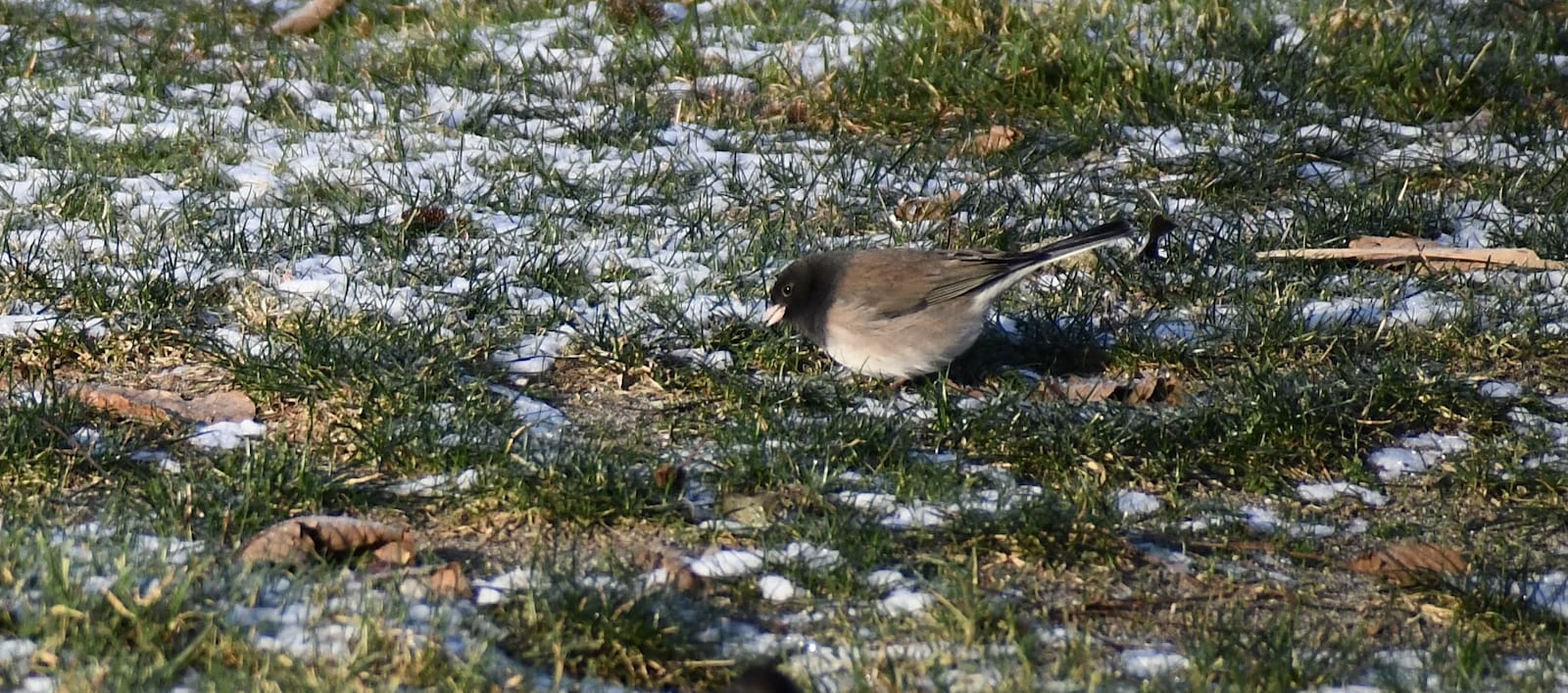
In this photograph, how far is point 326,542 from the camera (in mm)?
3939

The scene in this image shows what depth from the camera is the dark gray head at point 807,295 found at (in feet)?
16.8

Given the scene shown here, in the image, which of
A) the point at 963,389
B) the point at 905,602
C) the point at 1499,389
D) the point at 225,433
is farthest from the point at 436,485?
the point at 1499,389

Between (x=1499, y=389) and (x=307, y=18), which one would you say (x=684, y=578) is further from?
(x=307, y=18)

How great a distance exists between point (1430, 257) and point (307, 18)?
5359 mm

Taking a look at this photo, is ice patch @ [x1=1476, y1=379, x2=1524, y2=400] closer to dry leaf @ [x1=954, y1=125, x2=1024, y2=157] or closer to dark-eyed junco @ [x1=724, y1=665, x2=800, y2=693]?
dry leaf @ [x1=954, y1=125, x2=1024, y2=157]

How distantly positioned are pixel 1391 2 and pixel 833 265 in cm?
397

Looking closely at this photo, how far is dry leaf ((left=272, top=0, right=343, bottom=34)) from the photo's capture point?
8430mm

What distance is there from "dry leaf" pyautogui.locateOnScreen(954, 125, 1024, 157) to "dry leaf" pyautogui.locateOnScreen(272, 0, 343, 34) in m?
3.42

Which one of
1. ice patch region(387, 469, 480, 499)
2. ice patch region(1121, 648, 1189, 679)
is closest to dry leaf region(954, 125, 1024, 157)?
ice patch region(387, 469, 480, 499)

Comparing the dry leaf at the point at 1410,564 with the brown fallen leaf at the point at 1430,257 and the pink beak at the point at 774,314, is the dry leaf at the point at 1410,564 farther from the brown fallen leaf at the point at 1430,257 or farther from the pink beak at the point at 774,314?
the brown fallen leaf at the point at 1430,257

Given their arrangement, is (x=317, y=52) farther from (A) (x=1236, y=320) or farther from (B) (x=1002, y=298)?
(A) (x=1236, y=320)

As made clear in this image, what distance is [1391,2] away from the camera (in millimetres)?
7918

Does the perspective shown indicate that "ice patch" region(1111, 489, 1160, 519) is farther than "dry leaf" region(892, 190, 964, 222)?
No

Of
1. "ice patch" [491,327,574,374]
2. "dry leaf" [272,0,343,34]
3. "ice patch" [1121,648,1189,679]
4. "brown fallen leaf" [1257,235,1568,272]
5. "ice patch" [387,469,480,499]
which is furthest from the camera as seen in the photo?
"dry leaf" [272,0,343,34]
